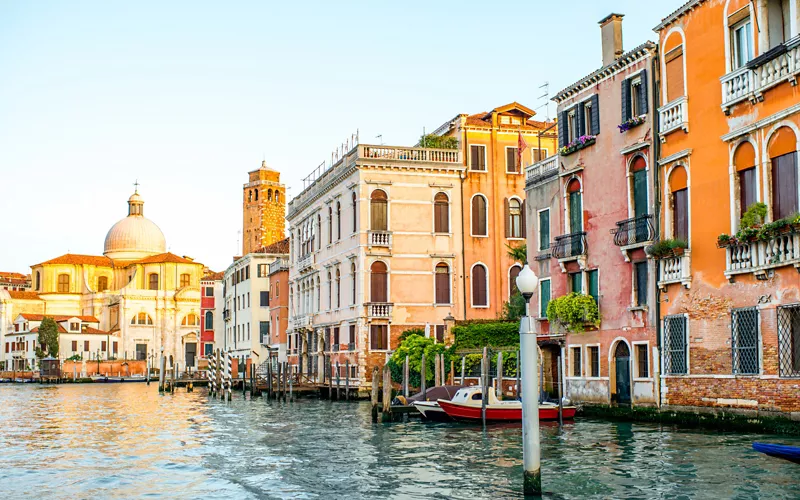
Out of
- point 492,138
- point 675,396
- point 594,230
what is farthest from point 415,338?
point 675,396

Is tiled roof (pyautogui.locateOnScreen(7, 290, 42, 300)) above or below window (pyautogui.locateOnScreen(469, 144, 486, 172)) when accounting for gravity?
below

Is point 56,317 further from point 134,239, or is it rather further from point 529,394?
point 529,394

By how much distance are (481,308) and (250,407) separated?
9499mm

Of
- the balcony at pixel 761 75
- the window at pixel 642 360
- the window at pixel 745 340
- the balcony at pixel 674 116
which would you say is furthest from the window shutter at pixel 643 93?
the window at pixel 745 340

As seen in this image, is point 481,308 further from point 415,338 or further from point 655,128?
point 655,128

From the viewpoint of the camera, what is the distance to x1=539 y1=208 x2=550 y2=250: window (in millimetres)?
26734

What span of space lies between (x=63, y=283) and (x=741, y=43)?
80.9 meters

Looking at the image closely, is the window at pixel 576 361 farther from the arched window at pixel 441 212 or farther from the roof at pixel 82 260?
the roof at pixel 82 260

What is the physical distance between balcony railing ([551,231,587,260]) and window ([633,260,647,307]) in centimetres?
212

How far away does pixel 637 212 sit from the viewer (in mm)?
22578

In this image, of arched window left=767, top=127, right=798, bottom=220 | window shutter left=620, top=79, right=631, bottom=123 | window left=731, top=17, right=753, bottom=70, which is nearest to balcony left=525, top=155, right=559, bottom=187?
window shutter left=620, top=79, right=631, bottom=123

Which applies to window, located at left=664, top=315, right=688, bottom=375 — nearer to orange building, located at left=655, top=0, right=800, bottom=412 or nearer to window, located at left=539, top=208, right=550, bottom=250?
orange building, located at left=655, top=0, right=800, bottom=412

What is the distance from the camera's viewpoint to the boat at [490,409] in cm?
2252

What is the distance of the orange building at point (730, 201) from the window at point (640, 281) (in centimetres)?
110
